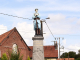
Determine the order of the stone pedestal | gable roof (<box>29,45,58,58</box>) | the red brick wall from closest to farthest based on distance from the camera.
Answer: the stone pedestal → the red brick wall → gable roof (<box>29,45,58,58</box>)

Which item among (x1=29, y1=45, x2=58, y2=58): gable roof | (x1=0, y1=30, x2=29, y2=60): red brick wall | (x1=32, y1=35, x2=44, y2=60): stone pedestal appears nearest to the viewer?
(x1=32, y1=35, x2=44, y2=60): stone pedestal

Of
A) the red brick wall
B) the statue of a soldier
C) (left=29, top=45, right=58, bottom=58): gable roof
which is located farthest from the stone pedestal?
(left=29, top=45, right=58, bottom=58): gable roof

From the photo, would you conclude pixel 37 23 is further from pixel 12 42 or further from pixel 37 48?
pixel 12 42

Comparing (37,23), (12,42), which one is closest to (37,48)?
(37,23)

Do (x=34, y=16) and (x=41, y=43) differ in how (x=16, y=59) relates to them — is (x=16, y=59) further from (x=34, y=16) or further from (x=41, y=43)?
(x=34, y=16)

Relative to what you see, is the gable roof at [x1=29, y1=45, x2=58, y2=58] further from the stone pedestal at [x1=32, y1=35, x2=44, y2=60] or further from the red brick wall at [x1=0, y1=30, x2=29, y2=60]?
the stone pedestal at [x1=32, y1=35, x2=44, y2=60]

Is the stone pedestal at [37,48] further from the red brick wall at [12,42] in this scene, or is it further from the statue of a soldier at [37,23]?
the red brick wall at [12,42]

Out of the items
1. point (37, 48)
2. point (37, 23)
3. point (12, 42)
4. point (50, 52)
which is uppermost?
point (12, 42)

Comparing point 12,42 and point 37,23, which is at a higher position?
point 12,42

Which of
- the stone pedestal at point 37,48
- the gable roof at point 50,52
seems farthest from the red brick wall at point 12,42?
the stone pedestal at point 37,48

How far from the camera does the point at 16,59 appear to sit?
2175cm

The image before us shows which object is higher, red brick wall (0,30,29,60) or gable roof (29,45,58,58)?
red brick wall (0,30,29,60)

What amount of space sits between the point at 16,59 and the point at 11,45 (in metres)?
21.3

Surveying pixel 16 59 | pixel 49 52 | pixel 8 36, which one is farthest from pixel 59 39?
pixel 16 59
